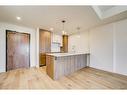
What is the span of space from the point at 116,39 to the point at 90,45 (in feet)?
5.25

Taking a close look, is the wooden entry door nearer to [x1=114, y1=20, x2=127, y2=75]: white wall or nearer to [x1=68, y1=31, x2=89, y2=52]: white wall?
[x1=68, y1=31, x2=89, y2=52]: white wall

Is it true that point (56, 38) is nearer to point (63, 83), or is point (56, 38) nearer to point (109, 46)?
point (109, 46)

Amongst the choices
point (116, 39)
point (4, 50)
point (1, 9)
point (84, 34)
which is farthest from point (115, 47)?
point (4, 50)

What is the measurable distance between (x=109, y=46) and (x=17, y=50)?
4.68 m

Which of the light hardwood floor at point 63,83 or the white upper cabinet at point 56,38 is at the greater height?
the white upper cabinet at point 56,38

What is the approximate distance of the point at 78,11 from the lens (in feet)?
10.0

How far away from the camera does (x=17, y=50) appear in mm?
4570

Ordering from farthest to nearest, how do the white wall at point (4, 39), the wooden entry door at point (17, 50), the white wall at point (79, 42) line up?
the white wall at point (79, 42) < the wooden entry door at point (17, 50) < the white wall at point (4, 39)

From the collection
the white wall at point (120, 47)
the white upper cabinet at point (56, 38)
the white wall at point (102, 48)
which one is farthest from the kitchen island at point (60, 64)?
the white upper cabinet at point (56, 38)

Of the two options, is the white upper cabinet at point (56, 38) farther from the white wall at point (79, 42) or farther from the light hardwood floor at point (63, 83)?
the light hardwood floor at point (63, 83)

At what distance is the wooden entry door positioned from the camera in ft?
14.1

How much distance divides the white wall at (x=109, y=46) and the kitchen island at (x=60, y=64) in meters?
1.11

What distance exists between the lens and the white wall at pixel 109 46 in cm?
365

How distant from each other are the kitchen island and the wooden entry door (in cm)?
184
